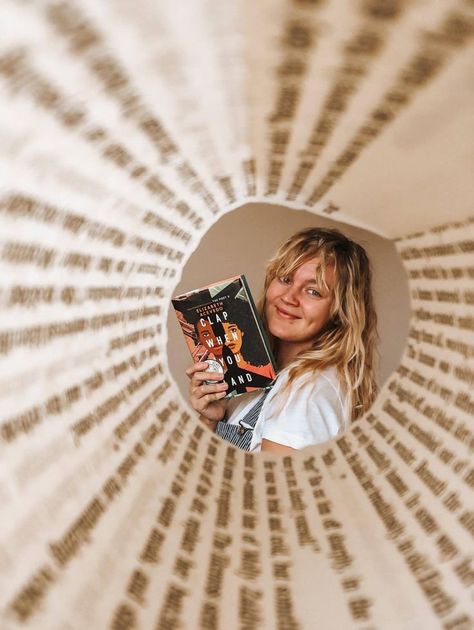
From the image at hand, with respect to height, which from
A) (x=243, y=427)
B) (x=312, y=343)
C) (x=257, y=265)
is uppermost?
(x=257, y=265)

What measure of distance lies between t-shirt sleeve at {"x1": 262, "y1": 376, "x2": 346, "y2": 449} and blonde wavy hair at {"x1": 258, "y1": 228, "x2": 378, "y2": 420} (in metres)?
0.02

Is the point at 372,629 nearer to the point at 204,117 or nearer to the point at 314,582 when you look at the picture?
the point at 314,582

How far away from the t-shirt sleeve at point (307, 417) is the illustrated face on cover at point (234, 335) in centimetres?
13

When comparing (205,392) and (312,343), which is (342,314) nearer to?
(312,343)

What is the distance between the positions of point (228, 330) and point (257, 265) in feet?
0.79

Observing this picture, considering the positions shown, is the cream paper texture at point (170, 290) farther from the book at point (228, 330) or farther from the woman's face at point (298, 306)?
the woman's face at point (298, 306)

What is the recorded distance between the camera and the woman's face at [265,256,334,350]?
0.85 m

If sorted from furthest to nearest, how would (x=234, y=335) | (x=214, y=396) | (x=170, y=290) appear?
(x=214, y=396)
(x=234, y=335)
(x=170, y=290)

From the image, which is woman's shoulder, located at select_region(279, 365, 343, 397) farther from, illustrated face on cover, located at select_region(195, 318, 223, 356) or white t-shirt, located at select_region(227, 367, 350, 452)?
illustrated face on cover, located at select_region(195, 318, 223, 356)

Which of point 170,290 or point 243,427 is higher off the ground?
point 170,290

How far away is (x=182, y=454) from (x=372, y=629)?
20 centimetres

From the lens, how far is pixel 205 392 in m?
0.80

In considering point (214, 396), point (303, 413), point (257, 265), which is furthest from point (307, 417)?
point (257, 265)

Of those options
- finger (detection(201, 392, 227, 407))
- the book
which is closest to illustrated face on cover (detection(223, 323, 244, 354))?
the book
